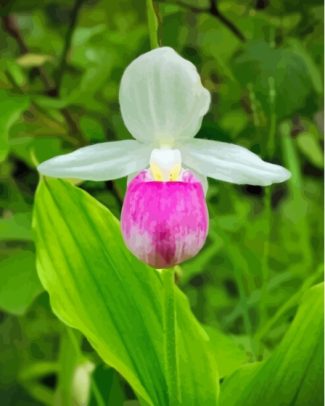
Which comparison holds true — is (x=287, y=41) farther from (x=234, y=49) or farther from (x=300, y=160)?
(x=300, y=160)

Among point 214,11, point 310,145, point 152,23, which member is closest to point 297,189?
point 310,145

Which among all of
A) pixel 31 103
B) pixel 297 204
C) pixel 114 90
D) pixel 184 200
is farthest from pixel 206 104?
pixel 297 204

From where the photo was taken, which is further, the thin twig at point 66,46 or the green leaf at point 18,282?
the thin twig at point 66,46

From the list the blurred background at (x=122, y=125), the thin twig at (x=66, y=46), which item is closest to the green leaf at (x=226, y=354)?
the blurred background at (x=122, y=125)

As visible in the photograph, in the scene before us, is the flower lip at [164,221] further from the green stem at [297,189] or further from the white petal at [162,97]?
the green stem at [297,189]

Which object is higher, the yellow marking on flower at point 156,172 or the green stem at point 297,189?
the yellow marking on flower at point 156,172

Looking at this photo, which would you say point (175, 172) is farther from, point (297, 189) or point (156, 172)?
point (297, 189)
